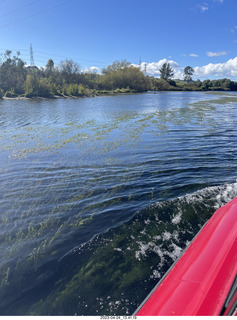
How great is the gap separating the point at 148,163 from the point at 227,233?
499cm

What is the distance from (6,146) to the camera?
9.88 m

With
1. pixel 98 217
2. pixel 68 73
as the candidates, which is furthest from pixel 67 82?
pixel 98 217

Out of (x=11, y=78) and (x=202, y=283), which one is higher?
(x=11, y=78)

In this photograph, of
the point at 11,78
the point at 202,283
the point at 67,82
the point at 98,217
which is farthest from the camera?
the point at 67,82

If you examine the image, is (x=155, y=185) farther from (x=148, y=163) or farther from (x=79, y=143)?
(x=79, y=143)

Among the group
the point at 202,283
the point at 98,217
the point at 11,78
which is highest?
the point at 11,78

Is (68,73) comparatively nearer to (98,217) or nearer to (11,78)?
(11,78)

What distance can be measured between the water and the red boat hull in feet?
2.98

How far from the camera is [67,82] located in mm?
69125

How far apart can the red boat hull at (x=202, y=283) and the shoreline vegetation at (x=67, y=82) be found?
4917 cm

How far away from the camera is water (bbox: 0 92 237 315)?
289 centimetres

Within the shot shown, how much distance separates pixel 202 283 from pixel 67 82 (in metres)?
75.1

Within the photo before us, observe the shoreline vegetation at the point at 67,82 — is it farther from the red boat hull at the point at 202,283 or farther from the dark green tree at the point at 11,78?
the red boat hull at the point at 202,283

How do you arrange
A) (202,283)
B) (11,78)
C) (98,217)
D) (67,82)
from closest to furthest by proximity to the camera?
(202,283) < (98,217) < (11,78) < (67,82)
